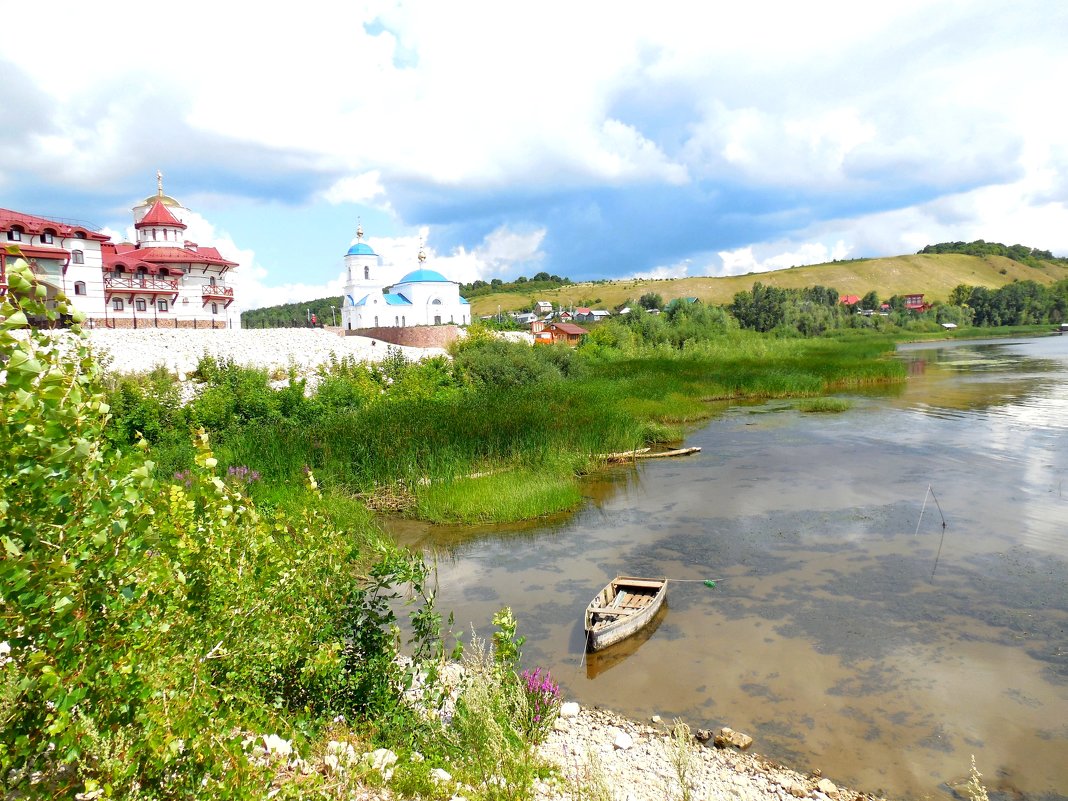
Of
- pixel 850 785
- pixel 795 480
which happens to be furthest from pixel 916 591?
pixel 795 480

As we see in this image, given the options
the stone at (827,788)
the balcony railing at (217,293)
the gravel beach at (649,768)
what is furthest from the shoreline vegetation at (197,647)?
the balcony railing at (217,293)

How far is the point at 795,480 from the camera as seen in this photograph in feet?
63.6

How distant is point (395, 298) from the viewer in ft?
243

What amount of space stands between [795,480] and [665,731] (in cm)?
1308

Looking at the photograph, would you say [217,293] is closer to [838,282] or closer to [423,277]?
[423,277]

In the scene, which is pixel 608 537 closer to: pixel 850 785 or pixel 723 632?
pixel 723 632

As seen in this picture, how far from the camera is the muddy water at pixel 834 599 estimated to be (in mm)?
7805

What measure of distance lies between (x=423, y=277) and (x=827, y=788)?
70814 millimetres

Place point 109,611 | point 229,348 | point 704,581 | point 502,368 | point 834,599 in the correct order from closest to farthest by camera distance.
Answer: point 109,611 < point 834,599 < point 704,581 < point 502,368 < point 229,348

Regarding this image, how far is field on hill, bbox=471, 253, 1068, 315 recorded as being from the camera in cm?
16162

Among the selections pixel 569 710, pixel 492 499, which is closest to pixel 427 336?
pixel 492 499

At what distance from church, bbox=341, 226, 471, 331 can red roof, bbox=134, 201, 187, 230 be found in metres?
21.8

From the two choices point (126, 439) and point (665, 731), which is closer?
point (665, 731)

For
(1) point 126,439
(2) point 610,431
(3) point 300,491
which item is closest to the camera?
(3) point 300,491
